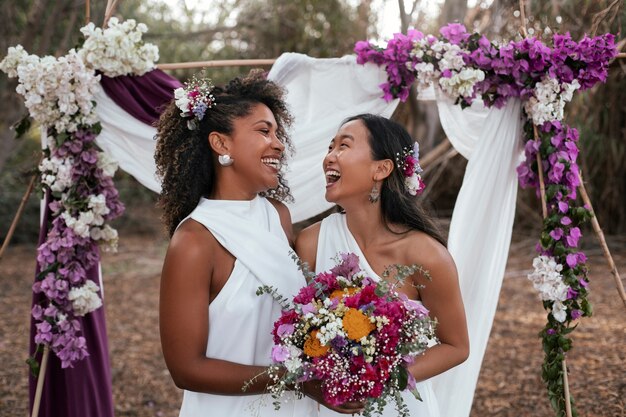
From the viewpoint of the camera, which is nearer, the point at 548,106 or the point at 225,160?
the point at 225,160

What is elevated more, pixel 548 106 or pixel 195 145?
pixel 548 106

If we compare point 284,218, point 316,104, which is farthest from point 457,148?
point 284,218

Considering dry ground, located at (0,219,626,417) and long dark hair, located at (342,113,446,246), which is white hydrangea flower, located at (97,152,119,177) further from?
dry ground, located at (0,219,626,417)

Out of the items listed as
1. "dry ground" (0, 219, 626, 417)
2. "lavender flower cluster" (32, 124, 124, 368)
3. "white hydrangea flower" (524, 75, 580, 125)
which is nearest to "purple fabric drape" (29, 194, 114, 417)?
"lavender flower cluster" (32, 124, 124, 368)

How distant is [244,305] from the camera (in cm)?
246

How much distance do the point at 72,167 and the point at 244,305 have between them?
5.73 feet

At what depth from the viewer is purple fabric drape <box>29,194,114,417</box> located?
3816mm

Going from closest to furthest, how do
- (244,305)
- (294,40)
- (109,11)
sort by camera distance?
1. (244,305)
2. (109,11)
3. (294,40)

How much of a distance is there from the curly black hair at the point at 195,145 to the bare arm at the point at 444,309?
0.88m

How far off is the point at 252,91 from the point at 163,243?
9089 millimetres

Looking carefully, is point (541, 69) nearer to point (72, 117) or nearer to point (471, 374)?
point (471, 374)

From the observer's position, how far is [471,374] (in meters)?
3.52

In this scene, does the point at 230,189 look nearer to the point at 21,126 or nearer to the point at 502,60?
the point at 502,60

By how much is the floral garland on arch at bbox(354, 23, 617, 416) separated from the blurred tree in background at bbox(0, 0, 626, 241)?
2.50 metres
